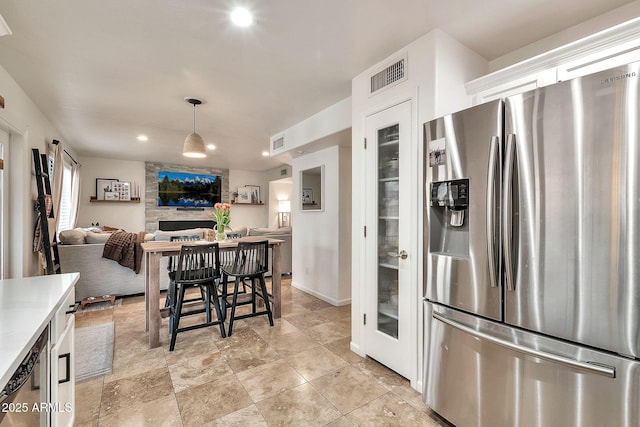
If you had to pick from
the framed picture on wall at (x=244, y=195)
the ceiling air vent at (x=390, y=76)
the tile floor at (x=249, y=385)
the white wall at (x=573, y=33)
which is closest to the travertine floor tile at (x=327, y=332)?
the tile floor at (x=249, y=385)

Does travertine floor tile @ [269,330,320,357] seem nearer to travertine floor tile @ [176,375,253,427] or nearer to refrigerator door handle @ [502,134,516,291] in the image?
travertine floor tile @ [176,375,253,427]

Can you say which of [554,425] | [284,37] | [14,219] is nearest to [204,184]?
[14,219]

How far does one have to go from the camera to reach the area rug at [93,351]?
2.34 m

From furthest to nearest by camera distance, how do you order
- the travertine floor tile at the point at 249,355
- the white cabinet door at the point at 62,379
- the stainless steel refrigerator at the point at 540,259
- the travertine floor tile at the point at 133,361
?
1. the travertine floor tile at the point at 249,355
2. the travertine floor tile at the point at 133,361
3. the white cabinet door at the point at 62,379
4. the stainless steel refrigerator at the point at 540,259

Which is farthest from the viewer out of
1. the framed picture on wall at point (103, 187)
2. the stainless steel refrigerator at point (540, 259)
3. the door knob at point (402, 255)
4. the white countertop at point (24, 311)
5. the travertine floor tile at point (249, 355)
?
the framed picture on wall at point (103, 187)

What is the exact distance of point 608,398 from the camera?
1.17 metres

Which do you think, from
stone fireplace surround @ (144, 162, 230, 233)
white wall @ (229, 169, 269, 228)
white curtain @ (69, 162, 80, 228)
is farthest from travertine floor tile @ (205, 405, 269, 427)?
white wall @ (229, 169, 269, 228)

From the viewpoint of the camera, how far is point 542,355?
1.32 metres

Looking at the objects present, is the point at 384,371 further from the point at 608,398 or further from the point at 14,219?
the point at 14,219

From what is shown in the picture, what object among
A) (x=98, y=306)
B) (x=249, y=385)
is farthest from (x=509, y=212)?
(x=98, y=306)

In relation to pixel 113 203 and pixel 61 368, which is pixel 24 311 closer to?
pixel 61 368

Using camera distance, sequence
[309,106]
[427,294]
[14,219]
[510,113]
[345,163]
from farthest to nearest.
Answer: [345,163] < [309,106] < [14,219] < [427,294] < [510,113]

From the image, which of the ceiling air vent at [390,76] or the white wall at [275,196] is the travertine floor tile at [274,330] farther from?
the white wall at [275,196]

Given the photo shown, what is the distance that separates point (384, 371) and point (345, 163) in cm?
258
